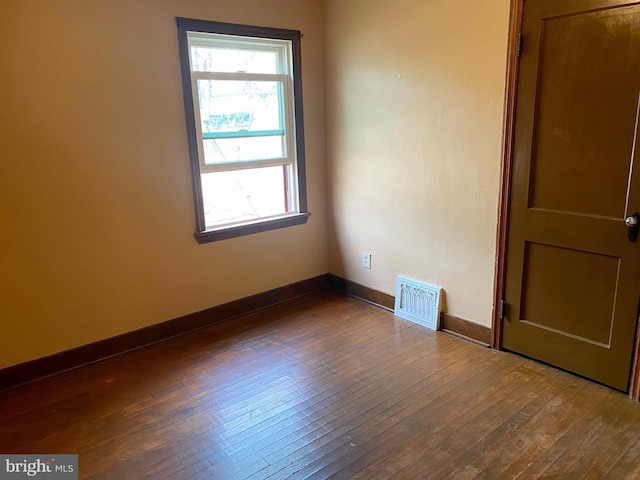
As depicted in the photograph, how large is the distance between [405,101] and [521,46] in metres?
0.87

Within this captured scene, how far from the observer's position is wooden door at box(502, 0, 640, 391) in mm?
2301

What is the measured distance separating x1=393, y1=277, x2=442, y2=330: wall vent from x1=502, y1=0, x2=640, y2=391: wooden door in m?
0.62

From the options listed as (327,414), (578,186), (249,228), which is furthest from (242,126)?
(578,186)

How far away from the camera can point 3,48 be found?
2.47 metres

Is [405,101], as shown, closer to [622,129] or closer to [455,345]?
[622,129]

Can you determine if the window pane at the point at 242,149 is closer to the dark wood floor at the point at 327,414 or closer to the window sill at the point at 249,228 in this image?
the window sill at the point at 249,228

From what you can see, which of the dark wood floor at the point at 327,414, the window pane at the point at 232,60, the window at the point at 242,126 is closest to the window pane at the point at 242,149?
the window at the point at 242,126

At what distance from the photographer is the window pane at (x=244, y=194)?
3471mm

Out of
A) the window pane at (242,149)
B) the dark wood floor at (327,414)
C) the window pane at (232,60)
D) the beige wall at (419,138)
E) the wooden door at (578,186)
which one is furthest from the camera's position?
the window pane at (242,149)

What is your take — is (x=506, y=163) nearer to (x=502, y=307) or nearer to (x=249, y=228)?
(x=502, y=307)

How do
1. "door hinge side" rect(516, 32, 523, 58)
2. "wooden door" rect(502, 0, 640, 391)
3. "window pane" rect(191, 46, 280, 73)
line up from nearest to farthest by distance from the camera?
"wooden door" rect(502, 0, 640, 391) < "door hinge side" rect(516, 32, 523, 58) < "window pane" rect(191, 46, 280, 73)

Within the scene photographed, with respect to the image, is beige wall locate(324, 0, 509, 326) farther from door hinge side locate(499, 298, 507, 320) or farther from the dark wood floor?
the dark wood floor

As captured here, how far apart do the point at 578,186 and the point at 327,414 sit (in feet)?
5.99

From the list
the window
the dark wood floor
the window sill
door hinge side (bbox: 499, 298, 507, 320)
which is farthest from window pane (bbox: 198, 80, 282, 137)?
door hinge side (bbox: 499, 298, 507, 320)
